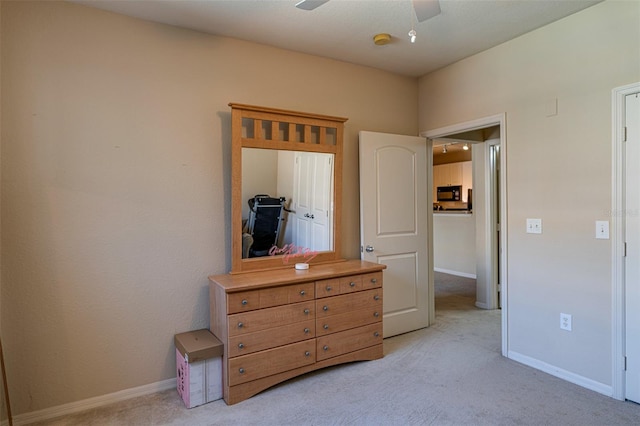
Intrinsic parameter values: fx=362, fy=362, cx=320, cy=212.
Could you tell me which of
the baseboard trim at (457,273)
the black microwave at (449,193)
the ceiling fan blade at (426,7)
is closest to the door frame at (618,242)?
the ceiling fan blade at (426,7)

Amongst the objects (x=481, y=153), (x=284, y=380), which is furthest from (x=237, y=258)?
(x=481, y=153)

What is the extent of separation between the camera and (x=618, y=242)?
8.00 feet

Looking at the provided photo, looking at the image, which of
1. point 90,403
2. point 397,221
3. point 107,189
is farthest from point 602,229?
point 90,403

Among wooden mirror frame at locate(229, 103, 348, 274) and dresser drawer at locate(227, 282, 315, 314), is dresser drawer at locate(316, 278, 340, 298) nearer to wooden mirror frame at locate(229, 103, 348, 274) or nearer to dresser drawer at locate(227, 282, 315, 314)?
dresser drawer at locate(227, 282, 315, 314)

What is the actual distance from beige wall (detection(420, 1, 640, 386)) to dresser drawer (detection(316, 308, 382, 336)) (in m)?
1.18

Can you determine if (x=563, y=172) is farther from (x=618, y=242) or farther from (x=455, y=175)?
(x=455, y=175)

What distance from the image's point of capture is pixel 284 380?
2650mm

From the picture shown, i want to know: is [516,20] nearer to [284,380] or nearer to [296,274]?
[296,274]

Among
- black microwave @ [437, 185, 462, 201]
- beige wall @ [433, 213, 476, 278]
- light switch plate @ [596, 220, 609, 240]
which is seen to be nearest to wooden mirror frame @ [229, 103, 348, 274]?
light switch plate @ [596, 220, 609, 240]

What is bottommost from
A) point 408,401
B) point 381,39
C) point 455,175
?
point 408,401

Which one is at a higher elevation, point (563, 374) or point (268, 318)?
point (268, 318)

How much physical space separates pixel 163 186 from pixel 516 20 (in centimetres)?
291

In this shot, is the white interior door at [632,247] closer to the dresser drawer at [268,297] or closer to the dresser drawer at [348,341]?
the dresser drawer at [348,341]

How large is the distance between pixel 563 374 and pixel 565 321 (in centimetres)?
40
